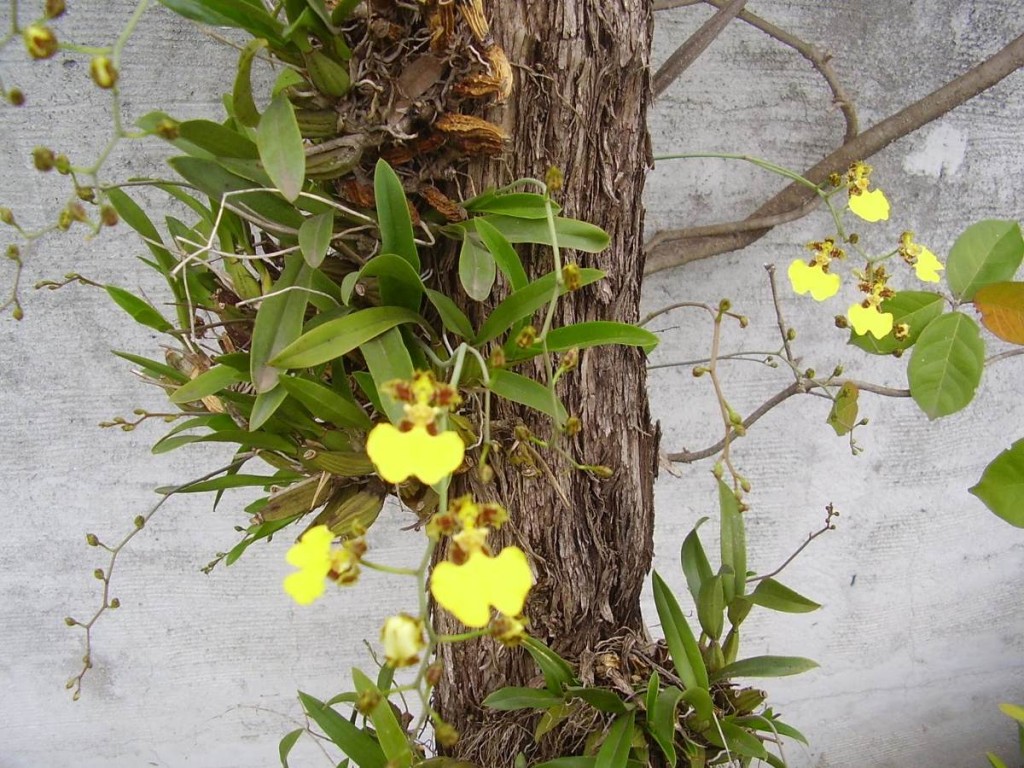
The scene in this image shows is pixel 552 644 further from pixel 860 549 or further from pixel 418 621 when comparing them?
pixel 860 549

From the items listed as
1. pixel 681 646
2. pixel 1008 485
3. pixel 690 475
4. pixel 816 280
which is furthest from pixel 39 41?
pixel 690 475

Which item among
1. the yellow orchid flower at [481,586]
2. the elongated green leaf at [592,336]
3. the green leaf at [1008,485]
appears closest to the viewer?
the yellow orchid flower at [481,586]

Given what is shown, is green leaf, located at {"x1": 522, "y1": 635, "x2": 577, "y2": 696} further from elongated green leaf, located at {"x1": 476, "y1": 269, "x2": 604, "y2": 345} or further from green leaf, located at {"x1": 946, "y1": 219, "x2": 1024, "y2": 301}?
green leaf, located at {"x1": 946, "y1": 219, "x2": 1024, "y2": 301}

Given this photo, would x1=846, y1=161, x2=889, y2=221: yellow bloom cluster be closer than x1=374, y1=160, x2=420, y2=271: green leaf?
No

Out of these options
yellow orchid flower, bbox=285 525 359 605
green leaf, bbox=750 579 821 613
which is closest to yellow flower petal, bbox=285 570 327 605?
yellow orchid flower, bbox=285 525 359 605

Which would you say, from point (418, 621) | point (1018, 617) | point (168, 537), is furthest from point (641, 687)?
point (1018, 617)

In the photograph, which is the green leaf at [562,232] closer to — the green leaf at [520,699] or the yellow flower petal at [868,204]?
the yellow flower petal at [868,204]

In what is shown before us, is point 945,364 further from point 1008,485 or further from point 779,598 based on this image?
point 779,598

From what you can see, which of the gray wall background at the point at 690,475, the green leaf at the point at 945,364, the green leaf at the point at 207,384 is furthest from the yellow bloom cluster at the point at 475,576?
the gray wall background at the point at 690,475
